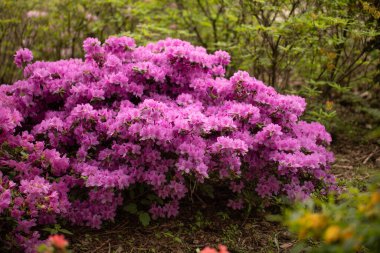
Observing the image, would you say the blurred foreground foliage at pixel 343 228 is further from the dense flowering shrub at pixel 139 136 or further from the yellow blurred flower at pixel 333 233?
the dense flowering shrub at pixel 139 136

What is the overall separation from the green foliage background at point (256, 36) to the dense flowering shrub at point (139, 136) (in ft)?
3.53

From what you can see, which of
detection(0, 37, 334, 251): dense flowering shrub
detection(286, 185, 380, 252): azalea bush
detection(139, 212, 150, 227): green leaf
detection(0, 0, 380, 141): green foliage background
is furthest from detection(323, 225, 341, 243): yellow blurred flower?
detection(0, 0, 380, 141): green foliage background

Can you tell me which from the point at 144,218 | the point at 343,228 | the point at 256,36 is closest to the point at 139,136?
the point at 144,218

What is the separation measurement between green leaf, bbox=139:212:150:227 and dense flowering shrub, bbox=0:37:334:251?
7 cm

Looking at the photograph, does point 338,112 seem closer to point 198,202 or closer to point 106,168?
point 198,202

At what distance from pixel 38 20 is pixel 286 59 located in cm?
340

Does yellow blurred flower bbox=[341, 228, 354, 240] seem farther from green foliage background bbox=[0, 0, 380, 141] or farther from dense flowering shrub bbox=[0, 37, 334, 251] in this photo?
green foliage background bbox=[0, 0, 380, 141]

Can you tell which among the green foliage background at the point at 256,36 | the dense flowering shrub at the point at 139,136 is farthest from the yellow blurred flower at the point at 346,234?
the green foliage background at the point at 256,36

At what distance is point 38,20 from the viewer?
5.89 metres

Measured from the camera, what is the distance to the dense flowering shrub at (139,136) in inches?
112

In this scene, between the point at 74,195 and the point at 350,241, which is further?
the point at 74,195

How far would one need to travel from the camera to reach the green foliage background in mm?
4504

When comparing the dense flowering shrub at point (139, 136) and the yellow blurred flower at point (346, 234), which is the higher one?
the yellow blurred flower at point (346, 234)

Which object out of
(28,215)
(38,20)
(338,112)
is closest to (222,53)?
(28,215)
